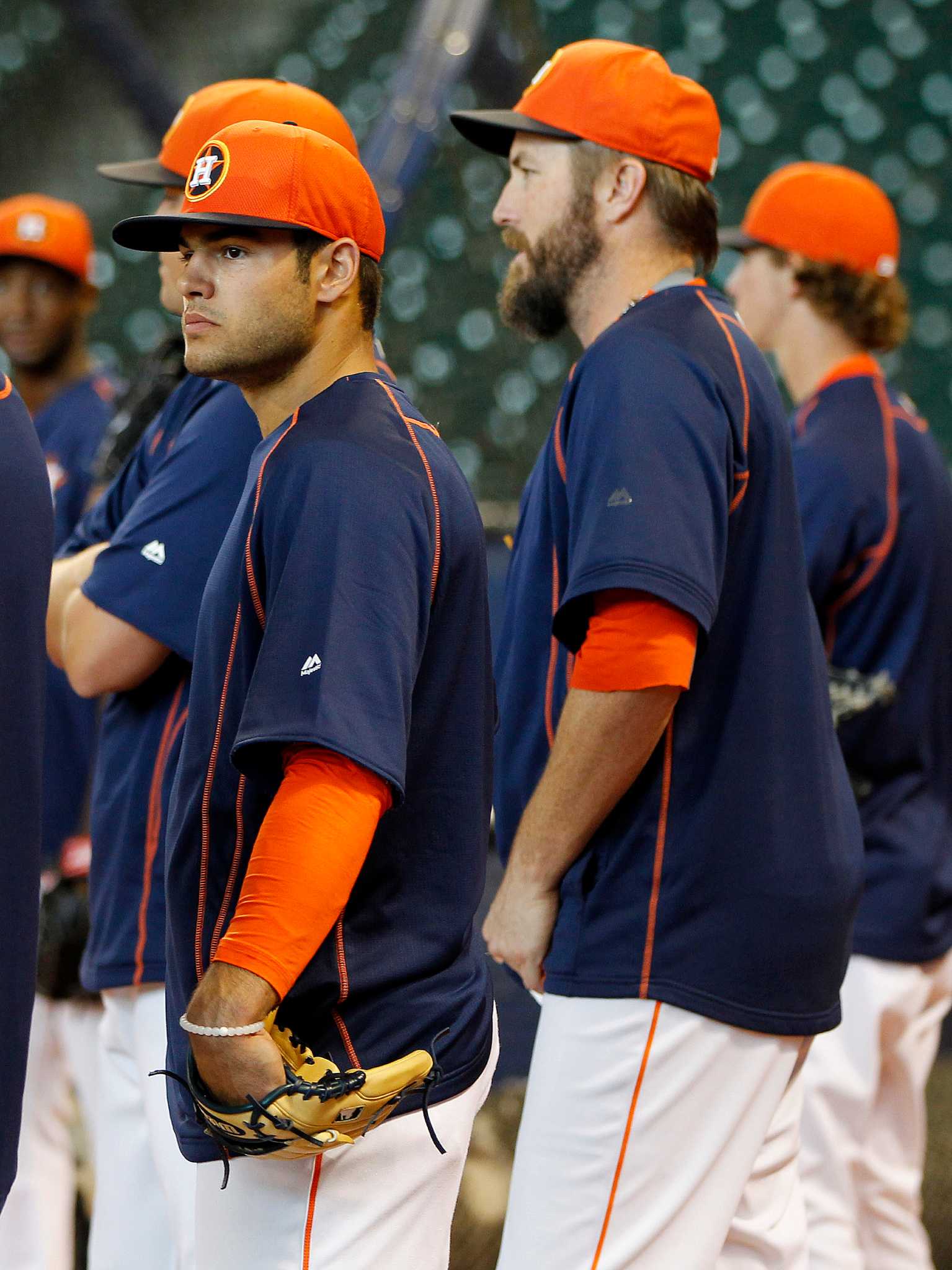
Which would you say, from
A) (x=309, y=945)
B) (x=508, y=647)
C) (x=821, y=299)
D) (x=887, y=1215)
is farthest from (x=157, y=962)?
Result: (x=821, y=299)

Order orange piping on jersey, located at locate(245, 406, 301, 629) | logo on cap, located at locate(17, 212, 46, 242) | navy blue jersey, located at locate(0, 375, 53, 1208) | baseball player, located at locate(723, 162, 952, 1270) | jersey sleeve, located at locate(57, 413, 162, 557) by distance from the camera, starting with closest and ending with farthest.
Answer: navy blue jersey, located at locate(0, 375, 53, 1208), orange piping on jersey, located at locate(245, 406, 301, 629), jersey sleeve, located at locate(57, 413, 162, 557), baseball player, located at locate(723, 162, 952, 1270), logo on cap, located at locate(17, 212, 46, 242)

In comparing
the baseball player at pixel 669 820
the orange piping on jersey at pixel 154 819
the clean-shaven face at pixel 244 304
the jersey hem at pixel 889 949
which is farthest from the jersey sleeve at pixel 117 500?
the jersey hem at pixel 889 949

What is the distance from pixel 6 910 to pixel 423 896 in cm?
37

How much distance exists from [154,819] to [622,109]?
1.01m

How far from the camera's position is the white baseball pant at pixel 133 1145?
1.98 m

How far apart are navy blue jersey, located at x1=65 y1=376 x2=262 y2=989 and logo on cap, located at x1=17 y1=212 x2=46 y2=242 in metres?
1.42

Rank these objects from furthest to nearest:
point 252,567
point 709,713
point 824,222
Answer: point 824,222, point 709,713, point 252,567

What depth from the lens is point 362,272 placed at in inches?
60.1

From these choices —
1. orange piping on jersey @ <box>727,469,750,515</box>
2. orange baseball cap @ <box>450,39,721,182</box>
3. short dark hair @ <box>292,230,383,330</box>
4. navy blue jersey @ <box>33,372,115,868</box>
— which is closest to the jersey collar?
orange baseball cap @ <box>450,39,721,182</box>

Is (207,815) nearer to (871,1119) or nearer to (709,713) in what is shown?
(709,713)

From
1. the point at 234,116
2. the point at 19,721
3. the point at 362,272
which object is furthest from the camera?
the point at 234,116

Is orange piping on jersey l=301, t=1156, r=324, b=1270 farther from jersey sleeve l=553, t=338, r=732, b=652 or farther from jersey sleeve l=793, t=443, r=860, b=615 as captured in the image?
jersey sleeve l=793, t=443, r=860, b=615

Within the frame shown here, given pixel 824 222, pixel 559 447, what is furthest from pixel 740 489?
pixel 824 222

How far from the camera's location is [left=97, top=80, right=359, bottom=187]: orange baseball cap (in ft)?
6.54
